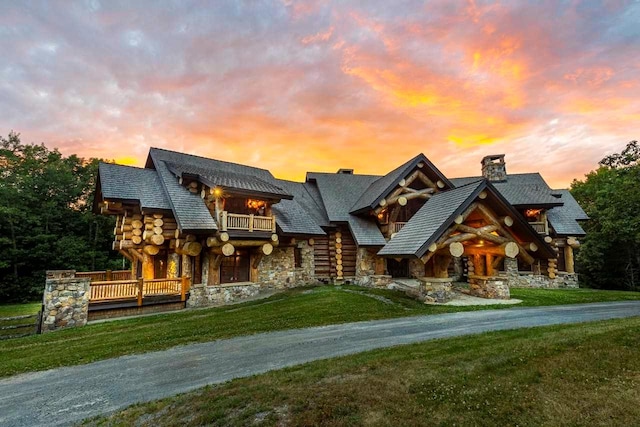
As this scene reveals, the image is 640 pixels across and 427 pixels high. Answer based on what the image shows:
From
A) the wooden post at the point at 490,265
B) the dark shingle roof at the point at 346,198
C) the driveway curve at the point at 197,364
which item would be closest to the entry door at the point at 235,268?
the dark shingle roof at the point at 346,198

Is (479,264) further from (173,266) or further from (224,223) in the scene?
(173,266)

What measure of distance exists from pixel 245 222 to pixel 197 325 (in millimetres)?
6496

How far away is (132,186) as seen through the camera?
648 inches

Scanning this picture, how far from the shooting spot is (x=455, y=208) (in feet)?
41.2

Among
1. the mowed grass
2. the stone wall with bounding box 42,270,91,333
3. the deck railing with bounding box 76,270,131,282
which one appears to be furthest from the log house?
the mowed grass

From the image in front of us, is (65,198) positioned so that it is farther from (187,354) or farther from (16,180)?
(187,354)

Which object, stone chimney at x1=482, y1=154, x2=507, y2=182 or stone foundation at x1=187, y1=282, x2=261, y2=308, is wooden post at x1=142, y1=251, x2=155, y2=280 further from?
stone chimney at x1=482, y1=154, x2=507, y2=182

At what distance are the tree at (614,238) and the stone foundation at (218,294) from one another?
28340mm

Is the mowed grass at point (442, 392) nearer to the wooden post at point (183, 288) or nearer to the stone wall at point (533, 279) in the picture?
the wooden post at point (183, 288)

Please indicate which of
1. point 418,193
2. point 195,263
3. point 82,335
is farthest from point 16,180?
point 418,193

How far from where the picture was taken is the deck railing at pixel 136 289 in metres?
13.0

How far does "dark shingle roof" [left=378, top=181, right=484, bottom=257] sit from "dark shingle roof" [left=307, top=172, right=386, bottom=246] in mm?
6400

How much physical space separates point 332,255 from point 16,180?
2878 cm

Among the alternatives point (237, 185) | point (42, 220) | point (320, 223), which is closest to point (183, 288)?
point (237, 185)
